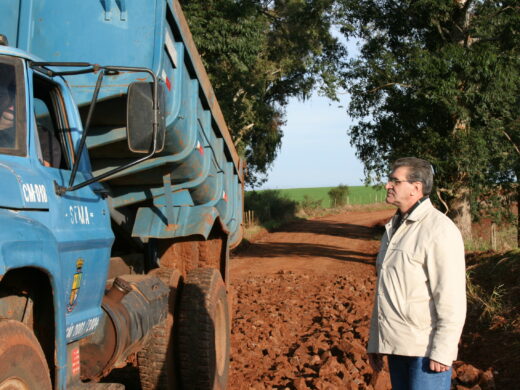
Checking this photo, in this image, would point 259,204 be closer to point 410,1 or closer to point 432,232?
point 410,1

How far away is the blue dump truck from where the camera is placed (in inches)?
131

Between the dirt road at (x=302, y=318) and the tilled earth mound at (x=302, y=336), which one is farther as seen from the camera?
the dirt road at (x=302, y=318)

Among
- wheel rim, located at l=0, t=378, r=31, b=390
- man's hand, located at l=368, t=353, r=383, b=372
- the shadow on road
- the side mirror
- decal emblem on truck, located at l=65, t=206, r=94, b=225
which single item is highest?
the side mirror

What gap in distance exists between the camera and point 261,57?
88.5ft

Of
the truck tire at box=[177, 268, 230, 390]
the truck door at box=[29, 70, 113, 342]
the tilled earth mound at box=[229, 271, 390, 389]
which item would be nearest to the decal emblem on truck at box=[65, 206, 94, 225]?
the truck door at box=[29, 70, 113, 342]

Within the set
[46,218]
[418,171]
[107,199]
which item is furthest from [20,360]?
[107,199]

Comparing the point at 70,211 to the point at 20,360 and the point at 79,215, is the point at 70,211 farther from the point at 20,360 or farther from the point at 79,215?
the point at 20,360

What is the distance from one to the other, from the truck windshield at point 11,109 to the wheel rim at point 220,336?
3286 mm

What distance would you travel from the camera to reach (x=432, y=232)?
12.1ft

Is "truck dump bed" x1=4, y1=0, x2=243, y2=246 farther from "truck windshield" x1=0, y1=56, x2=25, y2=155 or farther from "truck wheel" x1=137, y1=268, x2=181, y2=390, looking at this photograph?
"truck windshield" x1=0, y1=56, x2=25, y2=155

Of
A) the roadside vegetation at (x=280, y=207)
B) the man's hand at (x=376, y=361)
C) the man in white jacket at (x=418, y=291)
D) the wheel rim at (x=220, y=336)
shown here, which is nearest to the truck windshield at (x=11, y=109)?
the man in white jacket at (x=418, y=291)

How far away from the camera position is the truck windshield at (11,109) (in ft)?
11.3

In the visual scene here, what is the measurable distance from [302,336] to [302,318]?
1346mm

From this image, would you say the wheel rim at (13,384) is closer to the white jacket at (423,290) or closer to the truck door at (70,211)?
the truck door at (70,211)
